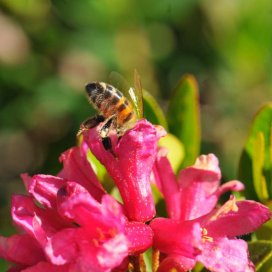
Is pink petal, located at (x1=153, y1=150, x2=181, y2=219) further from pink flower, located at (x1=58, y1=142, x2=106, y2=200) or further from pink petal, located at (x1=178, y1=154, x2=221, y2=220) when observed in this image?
pink flower, located at (x1=58, y1=142, x2=106, y2=200)

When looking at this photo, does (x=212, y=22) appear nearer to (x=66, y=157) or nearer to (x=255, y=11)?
(x=255, y=11)

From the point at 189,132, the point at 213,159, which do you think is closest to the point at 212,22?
the point at 189,132

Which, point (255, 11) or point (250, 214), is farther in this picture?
point (255, 11)

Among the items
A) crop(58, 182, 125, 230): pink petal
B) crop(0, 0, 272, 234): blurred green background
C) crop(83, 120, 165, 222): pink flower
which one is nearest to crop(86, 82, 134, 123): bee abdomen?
crop(83, 120, 165, 222): pink flower

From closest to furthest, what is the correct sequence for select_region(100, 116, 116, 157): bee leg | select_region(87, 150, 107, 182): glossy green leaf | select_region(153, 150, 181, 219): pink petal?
1. select_region(100, 116, 116, 157): bee leg
2. select_region(153, 150, 181, 219): pink petal
3. select_region(87, 150, 107, 182): glossy green leaf

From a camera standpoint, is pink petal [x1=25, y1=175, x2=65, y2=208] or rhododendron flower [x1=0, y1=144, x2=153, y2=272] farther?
pink petal [x1=25, y1=175, x2=65, y2=208]

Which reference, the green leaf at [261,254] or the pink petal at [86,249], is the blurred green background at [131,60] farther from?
the pink petal at [86,249]

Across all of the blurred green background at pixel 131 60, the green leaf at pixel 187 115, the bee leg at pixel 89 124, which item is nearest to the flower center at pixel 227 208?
the bee leg at pixel 89 124
